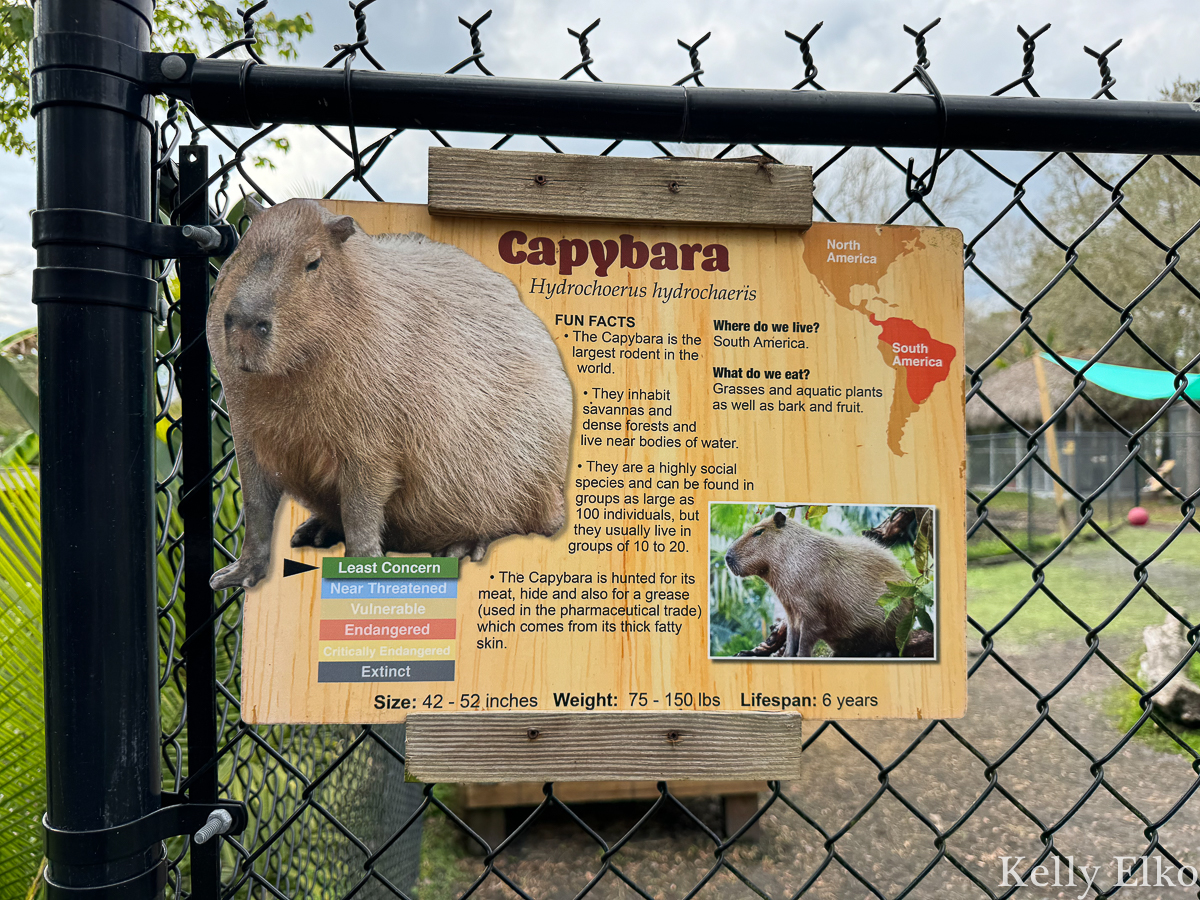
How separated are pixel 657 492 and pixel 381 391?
1.08ft

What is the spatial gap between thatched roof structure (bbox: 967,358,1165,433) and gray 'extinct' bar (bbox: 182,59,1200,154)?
603 inches

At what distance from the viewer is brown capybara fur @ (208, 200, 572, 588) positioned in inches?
30.6

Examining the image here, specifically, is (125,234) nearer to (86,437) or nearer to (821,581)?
(86,437)

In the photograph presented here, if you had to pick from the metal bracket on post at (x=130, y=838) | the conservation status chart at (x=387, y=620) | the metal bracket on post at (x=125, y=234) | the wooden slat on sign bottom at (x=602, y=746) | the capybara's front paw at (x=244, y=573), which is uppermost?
the metal bracket on post at (x=125, y=234)

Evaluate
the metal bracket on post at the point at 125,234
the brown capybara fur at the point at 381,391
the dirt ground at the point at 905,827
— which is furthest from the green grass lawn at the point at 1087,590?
the metal bracket on post at the point at 125,234

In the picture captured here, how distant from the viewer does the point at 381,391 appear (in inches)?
31.1

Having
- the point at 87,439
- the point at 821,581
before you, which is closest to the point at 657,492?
the point at 821,581

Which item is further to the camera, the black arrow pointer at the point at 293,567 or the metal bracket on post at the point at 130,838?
the black arrow pointer at the point at 293,567

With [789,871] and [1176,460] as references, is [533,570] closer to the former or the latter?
[789,871]

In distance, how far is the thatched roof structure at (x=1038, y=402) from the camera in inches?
585

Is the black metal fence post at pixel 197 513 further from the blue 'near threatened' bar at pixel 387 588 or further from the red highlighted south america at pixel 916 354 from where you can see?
the red highlighted south america at pixel 916 354

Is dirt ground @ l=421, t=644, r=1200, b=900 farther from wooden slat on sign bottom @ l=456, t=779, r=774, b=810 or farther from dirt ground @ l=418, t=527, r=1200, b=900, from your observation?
wooden slat on sign bottom @ l=456, t=779, r=774, b=810

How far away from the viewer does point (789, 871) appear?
154 inches

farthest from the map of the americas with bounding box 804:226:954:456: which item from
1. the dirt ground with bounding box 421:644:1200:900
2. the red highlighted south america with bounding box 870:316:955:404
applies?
the dirt ground with bounding box 421:644:1200:900
